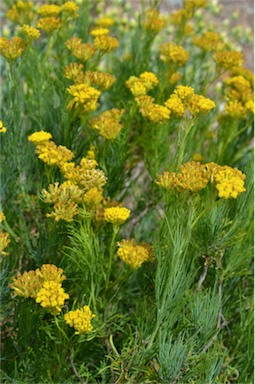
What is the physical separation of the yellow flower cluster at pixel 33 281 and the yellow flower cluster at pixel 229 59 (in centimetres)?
88

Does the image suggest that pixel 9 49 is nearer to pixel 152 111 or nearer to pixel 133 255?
pixel 152 111

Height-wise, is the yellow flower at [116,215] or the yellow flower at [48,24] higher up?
the yellow flower at [48,24]

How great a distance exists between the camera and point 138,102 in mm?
1543

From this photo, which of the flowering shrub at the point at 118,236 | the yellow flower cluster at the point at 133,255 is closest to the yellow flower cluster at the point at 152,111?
the flowering shrub at the point at 118,236

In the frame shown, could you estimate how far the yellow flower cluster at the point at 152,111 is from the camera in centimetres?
151

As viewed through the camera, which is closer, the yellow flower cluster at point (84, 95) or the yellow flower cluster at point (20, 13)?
the yellow flower cluster at point (84, 95)

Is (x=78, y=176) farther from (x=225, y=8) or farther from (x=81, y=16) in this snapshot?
(x=225, y=8)

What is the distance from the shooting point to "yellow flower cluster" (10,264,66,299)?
1.16 meters

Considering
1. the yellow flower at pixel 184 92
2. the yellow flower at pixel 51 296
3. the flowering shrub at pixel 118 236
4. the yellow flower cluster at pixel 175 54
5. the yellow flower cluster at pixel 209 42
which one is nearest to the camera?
the yellow flower at pixel 51 296

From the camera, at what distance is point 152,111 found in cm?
152

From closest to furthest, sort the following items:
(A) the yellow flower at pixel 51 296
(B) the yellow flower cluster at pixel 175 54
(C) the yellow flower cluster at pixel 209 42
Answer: (A) the yellow flower at pixel 51 296, (B) the yellow flower cluster at pixel 175 54, (C) the yellow flower cluster at pixel 209 42

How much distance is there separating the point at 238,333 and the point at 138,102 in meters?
0.63

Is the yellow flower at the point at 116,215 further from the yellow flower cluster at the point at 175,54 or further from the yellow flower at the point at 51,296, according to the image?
the yellow flower cluster at the point at 175,54

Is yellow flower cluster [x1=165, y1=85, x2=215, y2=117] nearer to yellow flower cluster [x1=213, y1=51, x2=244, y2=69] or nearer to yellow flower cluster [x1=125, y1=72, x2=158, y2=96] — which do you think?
yellow flower cluster [x1=125, y1=72, x2=158, y2=96]
